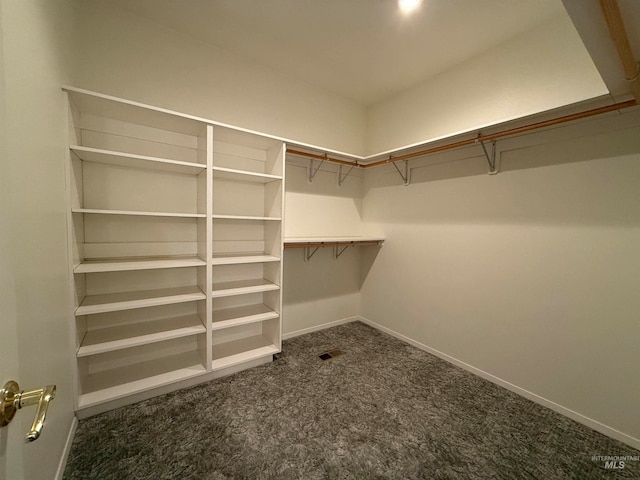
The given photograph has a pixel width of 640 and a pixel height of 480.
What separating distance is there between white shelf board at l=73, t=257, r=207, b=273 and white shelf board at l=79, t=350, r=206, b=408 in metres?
0.84

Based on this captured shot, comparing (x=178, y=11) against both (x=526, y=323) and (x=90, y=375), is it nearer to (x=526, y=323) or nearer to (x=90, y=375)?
(x=90, y=375)

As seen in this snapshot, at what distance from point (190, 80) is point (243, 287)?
6.15 feet

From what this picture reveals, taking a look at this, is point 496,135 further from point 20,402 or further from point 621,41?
point 20,402

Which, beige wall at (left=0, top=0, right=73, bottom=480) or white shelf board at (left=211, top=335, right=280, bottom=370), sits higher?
beige wall at (left=0, top=0, right=73, bottom=480)

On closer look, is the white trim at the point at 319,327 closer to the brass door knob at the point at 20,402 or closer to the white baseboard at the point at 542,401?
the white baseboard at the point at 542,401

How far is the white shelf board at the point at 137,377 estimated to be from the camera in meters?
1.71

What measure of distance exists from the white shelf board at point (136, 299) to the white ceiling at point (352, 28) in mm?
2167

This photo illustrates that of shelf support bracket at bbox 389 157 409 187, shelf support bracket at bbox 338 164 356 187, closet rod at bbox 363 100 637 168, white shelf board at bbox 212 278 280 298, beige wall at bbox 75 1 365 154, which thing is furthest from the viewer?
shelf support bracket at bbox 338 164 356 187

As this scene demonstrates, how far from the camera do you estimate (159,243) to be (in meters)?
2.07

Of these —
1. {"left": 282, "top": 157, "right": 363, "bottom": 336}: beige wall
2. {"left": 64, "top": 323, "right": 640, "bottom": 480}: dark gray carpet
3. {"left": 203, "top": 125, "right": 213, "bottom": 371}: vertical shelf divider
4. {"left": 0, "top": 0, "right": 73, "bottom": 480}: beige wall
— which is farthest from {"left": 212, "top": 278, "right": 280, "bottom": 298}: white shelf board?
{"left": 0, "top": 0, "right": 73, "bottom": 480}: beige wall

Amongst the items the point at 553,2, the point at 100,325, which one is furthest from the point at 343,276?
the point at 553,2

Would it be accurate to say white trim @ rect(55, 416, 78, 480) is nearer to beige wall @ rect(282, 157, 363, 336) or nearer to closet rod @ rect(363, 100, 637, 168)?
beige wall @ rect(282, 157, 363, 336)

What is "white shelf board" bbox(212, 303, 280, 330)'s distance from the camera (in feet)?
7.09

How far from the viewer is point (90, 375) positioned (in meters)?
1.89
